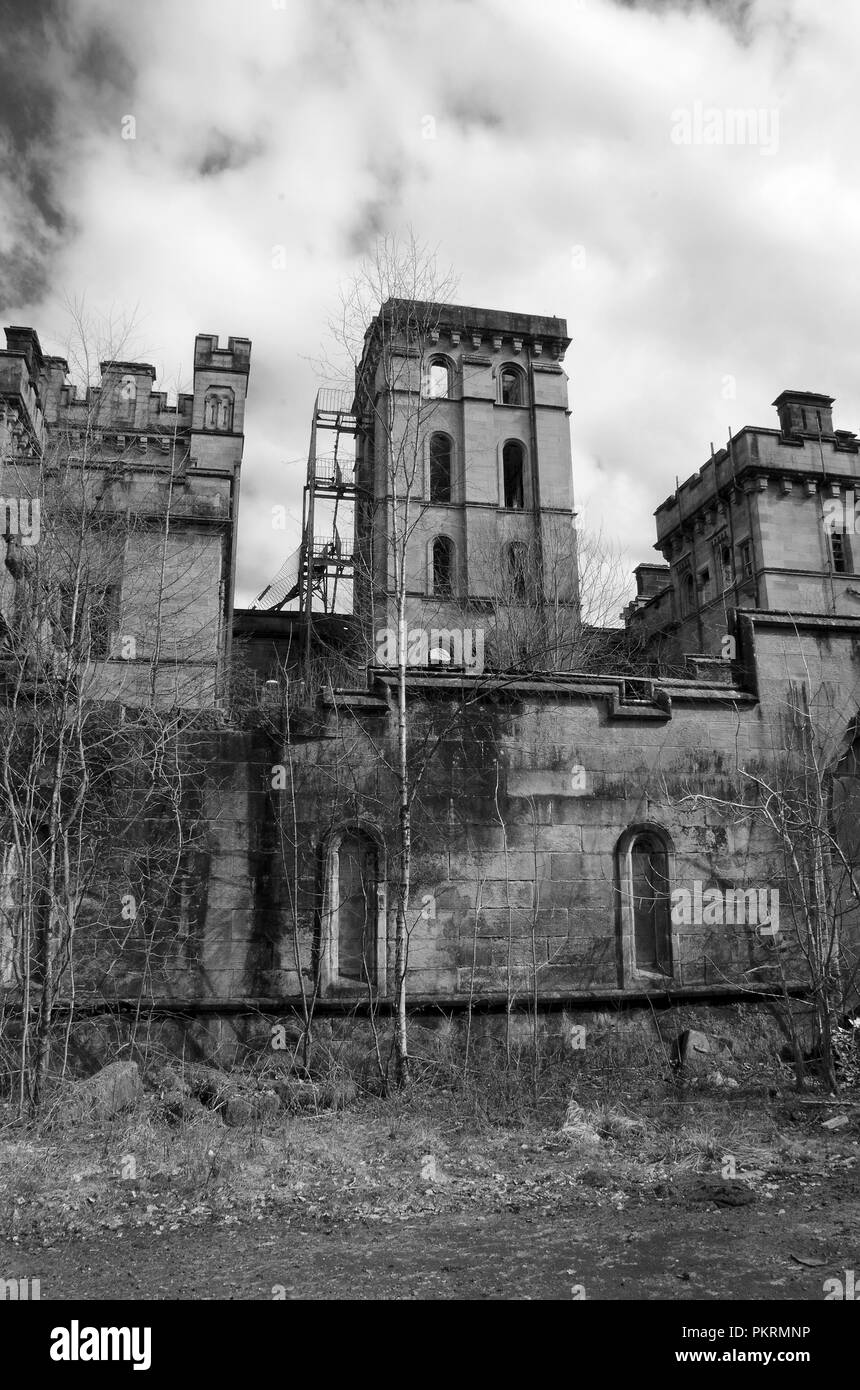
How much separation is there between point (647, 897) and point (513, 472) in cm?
3066

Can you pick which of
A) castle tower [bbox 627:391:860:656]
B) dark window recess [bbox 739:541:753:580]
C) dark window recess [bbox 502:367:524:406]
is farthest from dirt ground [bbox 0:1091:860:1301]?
dark window recess [bbox 502:367:524:406]

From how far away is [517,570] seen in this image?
1353 inches

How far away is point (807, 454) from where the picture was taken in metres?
35.5

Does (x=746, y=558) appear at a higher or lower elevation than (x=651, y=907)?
higher

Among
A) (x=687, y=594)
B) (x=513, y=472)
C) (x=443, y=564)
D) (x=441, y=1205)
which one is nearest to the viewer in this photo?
(x=441, y=1205)

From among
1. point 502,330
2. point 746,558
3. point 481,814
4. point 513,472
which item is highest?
point 502,330

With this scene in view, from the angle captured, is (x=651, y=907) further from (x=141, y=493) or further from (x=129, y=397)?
(x=129, y=397)

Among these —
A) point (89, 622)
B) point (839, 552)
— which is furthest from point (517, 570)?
point (89, 622)

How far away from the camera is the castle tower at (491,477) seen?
3350 centimetres

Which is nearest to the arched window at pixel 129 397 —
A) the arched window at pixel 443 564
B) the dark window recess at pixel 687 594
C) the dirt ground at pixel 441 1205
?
the arched window at pixel 443 564

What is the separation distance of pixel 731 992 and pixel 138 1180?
7594 mm

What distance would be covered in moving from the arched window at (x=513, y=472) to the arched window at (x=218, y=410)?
1534 cm

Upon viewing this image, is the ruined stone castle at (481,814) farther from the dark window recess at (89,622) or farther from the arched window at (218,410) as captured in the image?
the arched window at (218,410)
